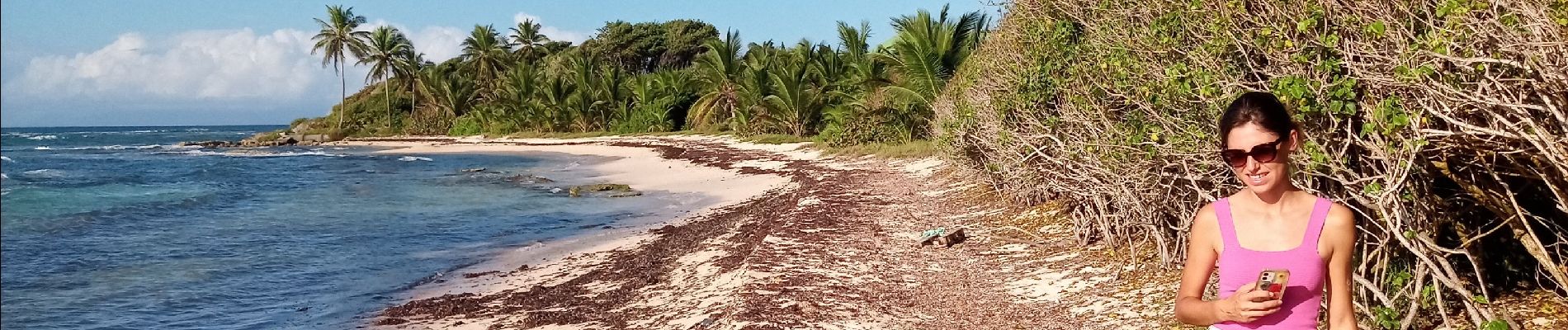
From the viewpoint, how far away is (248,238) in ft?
52.1

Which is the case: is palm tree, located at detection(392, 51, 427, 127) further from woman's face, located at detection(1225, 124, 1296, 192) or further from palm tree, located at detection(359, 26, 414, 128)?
woman's face, located at detection(1225, 124, 1296, 192)

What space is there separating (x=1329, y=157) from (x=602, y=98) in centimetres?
4525

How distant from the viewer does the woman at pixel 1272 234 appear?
2217 mm

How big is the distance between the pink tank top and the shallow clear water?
8.32 ft

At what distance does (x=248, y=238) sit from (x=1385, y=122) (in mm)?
15478

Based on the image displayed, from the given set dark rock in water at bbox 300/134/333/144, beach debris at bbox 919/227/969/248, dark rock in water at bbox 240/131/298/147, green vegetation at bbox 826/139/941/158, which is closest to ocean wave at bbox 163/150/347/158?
dark rock in water at bbox 240/131/298/147

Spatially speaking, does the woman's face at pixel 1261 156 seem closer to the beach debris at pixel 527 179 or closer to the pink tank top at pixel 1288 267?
the pink tank top at pixel 1288 267

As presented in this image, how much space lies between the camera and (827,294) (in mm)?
7652

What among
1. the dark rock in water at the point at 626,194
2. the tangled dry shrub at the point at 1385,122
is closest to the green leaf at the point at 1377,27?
the tangled dry shrub at the point at 1385,122

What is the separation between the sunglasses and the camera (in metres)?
2.22

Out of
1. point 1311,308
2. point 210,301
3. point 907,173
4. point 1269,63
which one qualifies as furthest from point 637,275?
point 907,173

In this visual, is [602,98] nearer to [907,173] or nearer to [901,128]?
[901,128]

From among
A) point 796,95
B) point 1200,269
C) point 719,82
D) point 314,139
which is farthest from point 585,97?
point 1200,269

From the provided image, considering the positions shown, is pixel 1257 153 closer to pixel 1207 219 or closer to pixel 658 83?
pixel 1207 219
